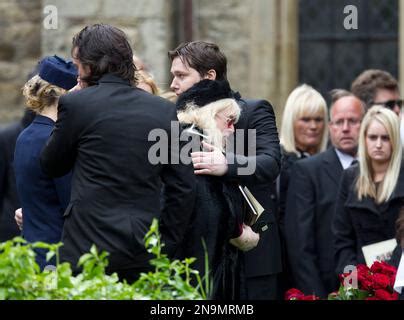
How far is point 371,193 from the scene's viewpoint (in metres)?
8.05

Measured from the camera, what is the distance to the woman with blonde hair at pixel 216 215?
6.17 m

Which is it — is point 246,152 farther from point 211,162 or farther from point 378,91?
point 378,91

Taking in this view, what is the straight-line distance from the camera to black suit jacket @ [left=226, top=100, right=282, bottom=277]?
642 centimetres

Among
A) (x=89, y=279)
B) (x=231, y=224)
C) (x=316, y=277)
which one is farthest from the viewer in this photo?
(x=316, y=277)

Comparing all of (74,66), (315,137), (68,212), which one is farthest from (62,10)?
(68,212)

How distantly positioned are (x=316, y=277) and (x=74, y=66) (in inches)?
92.5

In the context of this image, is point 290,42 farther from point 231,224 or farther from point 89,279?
point 89,279

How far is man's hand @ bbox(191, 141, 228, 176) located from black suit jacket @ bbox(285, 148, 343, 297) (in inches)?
80.5

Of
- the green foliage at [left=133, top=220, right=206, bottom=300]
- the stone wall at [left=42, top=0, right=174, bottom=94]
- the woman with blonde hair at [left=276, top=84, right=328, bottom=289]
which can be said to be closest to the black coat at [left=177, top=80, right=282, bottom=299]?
the woman with blonde hair at [left=276, top=84, right=328, bottom=289]

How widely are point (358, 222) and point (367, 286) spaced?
1.71m

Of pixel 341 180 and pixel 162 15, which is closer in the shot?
pixel 341 180

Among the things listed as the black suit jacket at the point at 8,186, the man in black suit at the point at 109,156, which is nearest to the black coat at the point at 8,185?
the black suit jacket at the point at 8,186

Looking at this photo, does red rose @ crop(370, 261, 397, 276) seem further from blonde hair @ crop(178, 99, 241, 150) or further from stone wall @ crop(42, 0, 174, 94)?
stone wall @ crop(42, 0, 174, 94)

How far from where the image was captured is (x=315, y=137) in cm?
882
